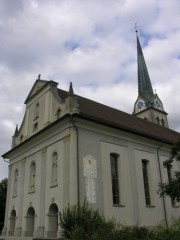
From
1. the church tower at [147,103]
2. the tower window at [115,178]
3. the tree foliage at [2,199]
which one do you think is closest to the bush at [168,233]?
the tower window at [115,178]

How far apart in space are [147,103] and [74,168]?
3026 cm

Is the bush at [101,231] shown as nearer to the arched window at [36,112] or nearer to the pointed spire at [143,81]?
the arched window at [36,112]

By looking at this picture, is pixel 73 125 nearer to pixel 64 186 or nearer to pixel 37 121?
pixel 64 186

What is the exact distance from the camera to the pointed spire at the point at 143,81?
49188mm

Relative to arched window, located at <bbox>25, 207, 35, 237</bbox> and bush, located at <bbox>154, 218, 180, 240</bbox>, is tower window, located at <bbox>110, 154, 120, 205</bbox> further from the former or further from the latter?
bush, located at <bbox>154, 218, 180, 240</bbox>

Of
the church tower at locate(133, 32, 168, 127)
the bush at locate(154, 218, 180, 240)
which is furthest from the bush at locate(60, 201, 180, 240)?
the church tower at locate(133, 32, 168, 127)

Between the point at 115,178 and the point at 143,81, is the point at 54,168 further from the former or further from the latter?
the point at 143,81

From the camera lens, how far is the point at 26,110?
92.7ft

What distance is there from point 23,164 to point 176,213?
13.8m

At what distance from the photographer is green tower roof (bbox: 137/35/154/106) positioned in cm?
4903

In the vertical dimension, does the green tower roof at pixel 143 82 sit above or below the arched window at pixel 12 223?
above

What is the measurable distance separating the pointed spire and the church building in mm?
21852

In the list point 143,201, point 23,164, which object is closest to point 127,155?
point 143,201

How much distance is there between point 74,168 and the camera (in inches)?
779
